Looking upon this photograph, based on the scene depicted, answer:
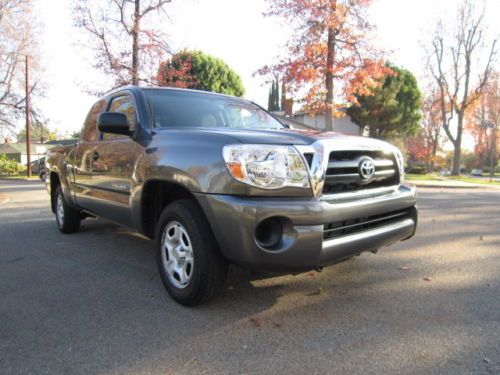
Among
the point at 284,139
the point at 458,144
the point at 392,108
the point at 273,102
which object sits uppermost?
the point at 273,102

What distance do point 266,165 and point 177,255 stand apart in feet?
3.57

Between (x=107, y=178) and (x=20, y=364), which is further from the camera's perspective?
(x=107, y=178)

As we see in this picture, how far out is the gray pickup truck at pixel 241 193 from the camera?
2.53m

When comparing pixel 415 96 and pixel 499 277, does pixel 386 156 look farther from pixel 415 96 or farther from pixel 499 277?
pixel 415 96

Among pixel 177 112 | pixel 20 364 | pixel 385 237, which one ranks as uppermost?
pixel 177 112

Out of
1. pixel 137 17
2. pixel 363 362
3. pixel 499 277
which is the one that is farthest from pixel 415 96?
pixel 363 362

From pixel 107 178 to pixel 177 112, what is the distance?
1.03 metres

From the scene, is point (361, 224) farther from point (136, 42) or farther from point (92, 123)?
point (136, 42)

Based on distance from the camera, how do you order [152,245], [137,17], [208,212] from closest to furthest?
1. [208,212]
2. [152,245]
3. [137,17]

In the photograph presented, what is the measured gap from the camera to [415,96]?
32344mm

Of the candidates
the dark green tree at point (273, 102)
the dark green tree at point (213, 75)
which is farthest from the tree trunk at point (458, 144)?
the dark green tree at point (273, 102)

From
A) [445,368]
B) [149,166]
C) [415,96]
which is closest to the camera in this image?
[445,368]

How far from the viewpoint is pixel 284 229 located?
2531 mm

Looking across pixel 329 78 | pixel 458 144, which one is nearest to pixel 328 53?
pixel 329 78
